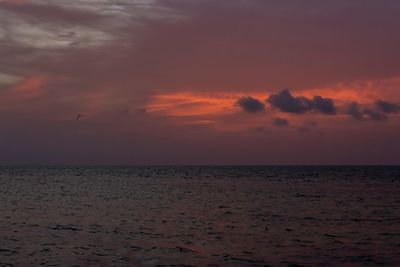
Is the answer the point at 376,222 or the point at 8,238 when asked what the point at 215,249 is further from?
the point at 376,222

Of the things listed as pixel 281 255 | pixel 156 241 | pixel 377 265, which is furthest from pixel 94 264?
pixel 377 265

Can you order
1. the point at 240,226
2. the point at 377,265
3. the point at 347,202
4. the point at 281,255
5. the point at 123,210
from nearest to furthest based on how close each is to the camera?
the point at 377,265
the point at 281,255
the point at 240,226
the point at 123,210
the point at 347,202

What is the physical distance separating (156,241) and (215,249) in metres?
Answer: 5.57

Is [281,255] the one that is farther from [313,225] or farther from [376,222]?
[376,222]

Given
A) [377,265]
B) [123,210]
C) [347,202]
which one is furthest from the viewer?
[347,202]

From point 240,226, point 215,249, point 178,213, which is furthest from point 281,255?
point 178,213

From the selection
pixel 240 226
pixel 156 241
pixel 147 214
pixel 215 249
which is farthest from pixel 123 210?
pixel 215 249

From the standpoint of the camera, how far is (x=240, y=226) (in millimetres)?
45875

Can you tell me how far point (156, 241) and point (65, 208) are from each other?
94.6 feet

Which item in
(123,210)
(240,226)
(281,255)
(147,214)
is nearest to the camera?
(281,255)

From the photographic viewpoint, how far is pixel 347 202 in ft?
231

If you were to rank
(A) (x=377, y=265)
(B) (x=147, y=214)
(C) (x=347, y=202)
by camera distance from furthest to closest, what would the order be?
(C) (x=347, y=202), (B) (x=147, y=214), (A) (x=377, y=265)

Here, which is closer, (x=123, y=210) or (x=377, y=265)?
(x=377, y=265)

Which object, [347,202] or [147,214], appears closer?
[147,214]
